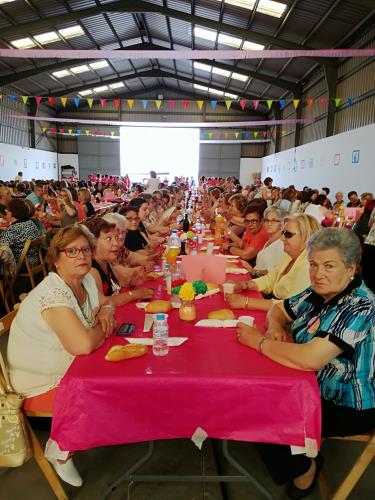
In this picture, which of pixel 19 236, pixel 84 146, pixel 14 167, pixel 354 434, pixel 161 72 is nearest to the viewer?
pixel 354 434

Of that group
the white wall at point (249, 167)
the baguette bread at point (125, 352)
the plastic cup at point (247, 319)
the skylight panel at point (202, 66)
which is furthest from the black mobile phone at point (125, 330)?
the white wall at point (249, 167)

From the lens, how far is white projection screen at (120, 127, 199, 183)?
21.0 meters

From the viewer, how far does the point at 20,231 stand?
12.8ft

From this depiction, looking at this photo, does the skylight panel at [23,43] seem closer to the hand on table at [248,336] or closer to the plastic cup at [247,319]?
the plastic cup at [247,319]

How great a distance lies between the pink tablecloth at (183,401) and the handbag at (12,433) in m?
0.21

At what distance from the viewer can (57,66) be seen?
1416cm

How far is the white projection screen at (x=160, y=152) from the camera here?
68.8 feet

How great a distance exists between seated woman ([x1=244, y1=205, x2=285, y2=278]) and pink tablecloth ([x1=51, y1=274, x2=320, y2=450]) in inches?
73.4

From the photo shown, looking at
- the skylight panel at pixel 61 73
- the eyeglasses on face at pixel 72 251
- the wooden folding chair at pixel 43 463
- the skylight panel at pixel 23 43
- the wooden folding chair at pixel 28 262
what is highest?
the skylight panel at pixel 61 73

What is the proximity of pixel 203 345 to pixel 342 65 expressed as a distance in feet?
37.8

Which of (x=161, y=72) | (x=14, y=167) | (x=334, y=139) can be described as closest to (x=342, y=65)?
(x=334, y=139)

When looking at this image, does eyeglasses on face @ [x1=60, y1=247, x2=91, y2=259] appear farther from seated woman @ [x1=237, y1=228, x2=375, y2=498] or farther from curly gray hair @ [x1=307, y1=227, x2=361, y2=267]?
curly gray hair @ [x1=307, y1=227, x2=361, y2=267]

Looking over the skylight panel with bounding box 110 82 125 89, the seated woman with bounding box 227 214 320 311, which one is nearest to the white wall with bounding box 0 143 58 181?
the skylight panel with bounding box 110 82 125 89

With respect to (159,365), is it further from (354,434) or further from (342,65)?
(342,65)
